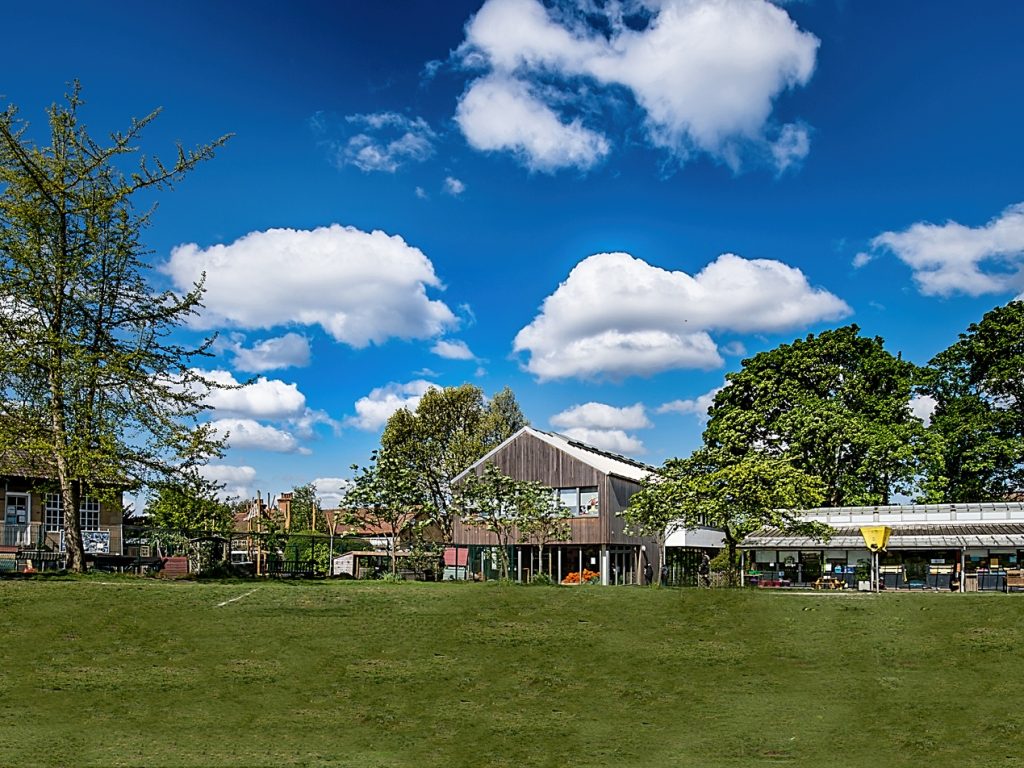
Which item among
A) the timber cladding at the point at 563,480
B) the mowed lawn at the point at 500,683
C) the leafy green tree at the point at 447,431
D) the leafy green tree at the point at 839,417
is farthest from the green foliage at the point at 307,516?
the mowed lawn at the point at 500,683

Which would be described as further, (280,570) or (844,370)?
(844,370)

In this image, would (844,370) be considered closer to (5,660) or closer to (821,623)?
(821,623)

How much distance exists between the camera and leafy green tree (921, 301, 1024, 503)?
4491 centimetres

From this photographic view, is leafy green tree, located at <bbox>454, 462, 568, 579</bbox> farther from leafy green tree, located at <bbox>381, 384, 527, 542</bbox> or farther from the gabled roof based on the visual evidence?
leafy green tree, located at <bbox>381, 384, 527, 542</bbox>

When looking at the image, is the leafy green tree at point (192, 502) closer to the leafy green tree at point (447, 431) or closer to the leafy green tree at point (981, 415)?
the leafy green tree at point (447, 431)

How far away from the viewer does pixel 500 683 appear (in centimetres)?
1359

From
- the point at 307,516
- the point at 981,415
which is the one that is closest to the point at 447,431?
the point at 307,516

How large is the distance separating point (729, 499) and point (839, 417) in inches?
675


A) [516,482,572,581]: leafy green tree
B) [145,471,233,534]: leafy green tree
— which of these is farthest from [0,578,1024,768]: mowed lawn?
[516,482,572,581]: leafy green tree

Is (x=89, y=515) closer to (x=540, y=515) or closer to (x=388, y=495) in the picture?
(x=388, y=495)

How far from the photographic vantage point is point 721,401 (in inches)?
2020

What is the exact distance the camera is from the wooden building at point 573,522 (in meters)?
44.3

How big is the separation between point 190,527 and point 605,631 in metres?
20.4

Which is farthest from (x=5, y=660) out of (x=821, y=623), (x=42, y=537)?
(x=42, y=537)
